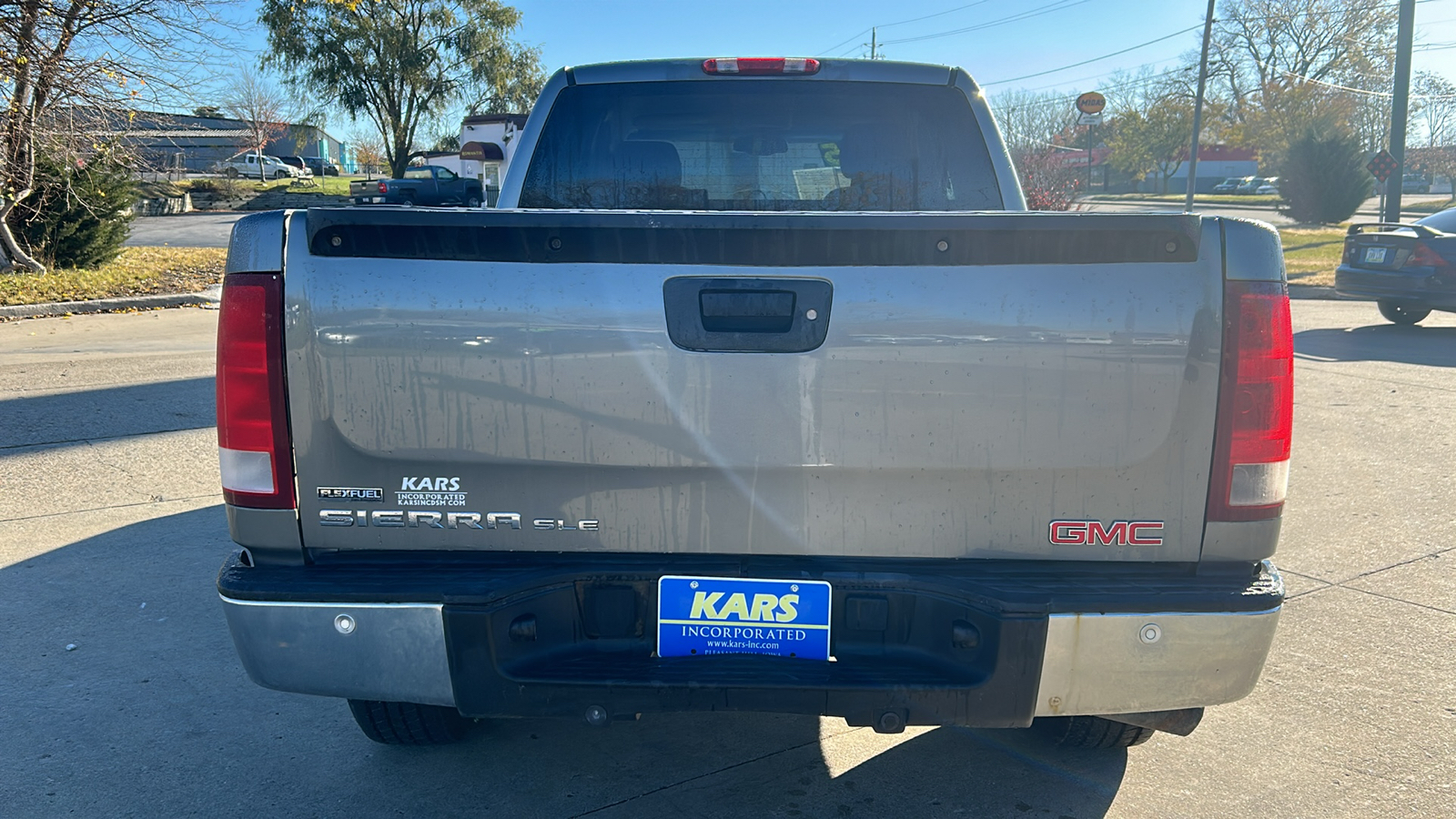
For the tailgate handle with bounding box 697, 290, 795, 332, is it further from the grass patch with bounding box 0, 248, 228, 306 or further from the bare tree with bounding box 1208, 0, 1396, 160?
the bare tree with bounding box 1208, 0, 1396, 160

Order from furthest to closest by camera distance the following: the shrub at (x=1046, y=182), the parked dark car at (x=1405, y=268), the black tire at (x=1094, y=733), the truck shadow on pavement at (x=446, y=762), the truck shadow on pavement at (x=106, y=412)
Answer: the shrub at (x=1046, y=182), the parked dark car at (x=1405, y=268), the truck shadow on pavement at (x=106, y=412), the black tire at (x=1094, y=733), the truck shadow on pavement at (x=446, y=762)

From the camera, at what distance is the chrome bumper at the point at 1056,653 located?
231 centimetres

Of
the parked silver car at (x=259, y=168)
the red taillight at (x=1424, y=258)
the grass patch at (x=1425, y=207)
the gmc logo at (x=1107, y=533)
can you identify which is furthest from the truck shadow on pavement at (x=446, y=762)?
the parked silver car at (x=259, y=168)

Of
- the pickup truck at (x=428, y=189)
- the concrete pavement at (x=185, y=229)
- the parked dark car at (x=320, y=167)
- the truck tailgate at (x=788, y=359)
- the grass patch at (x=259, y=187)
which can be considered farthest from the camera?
the parked dark car at (x=320, y=167)

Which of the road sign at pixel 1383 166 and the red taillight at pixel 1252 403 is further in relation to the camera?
the road sign at pixel 1383 166

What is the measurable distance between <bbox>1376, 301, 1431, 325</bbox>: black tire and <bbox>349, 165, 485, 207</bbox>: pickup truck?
16612mm

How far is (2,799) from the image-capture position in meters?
2.92

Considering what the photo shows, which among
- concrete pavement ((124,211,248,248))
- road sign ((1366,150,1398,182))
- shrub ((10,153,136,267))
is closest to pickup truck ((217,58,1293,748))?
shrub ((10,153,136,267))

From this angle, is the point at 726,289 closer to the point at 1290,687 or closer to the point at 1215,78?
the point at 1290,687

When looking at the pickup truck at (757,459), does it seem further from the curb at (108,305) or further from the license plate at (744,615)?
the curb at (108,305)

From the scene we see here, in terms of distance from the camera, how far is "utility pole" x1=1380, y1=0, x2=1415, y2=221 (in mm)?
21141

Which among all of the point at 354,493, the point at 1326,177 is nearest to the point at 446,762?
the point at 354,493

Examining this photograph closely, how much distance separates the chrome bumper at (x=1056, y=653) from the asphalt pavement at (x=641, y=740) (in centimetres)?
65

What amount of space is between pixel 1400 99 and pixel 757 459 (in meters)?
24.4
